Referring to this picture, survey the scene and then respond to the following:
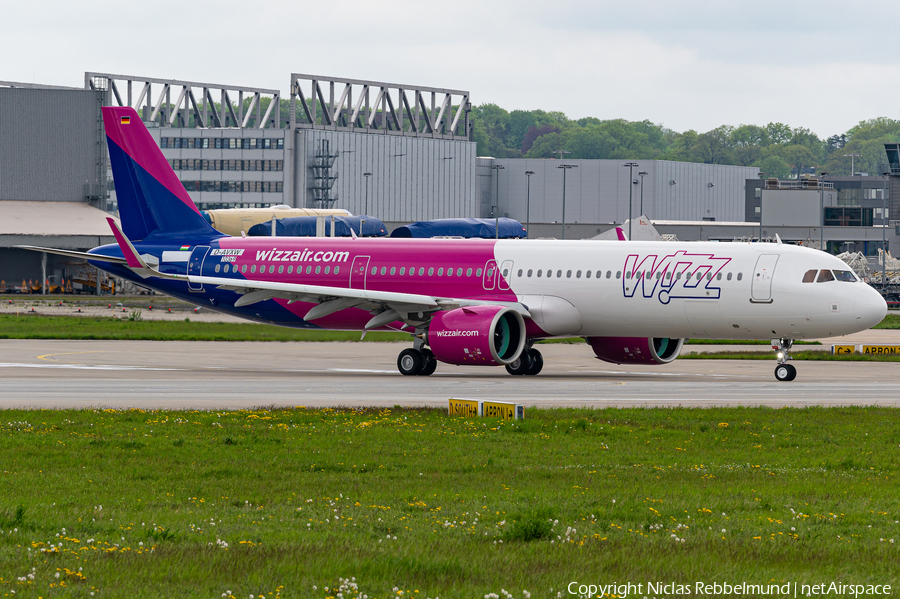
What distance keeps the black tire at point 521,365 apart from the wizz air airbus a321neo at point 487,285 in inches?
2.9

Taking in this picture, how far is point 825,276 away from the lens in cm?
3388

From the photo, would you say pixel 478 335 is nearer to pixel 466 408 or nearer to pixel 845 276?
pixel 466 408

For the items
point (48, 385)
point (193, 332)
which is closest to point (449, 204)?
point (193, 332)

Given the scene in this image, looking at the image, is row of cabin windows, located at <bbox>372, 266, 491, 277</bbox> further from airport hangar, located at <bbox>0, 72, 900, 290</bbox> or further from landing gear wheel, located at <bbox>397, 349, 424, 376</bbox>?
airport hangar, located at <bbox>0, 72, 900, 290</bbox>

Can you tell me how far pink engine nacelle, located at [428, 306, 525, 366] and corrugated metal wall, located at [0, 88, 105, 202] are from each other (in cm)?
7129

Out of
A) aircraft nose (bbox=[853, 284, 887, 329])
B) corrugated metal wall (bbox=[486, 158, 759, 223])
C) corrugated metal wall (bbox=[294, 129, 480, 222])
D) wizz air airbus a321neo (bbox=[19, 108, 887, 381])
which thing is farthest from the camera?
corrugated metal wall (bbox=[486, 158, 759, 223])

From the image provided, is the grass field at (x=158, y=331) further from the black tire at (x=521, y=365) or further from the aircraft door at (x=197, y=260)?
the black tire at (x=521, y=365)

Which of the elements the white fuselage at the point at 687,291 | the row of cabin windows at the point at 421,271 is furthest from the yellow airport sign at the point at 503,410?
the row of cabin windows at the point at 421,271

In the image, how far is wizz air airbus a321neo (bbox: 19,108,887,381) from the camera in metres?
34.1

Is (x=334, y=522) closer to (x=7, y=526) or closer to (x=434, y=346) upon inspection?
(x=7, y=526)

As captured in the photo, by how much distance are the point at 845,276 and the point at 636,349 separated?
6819 millimetres

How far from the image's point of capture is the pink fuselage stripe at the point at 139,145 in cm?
4281

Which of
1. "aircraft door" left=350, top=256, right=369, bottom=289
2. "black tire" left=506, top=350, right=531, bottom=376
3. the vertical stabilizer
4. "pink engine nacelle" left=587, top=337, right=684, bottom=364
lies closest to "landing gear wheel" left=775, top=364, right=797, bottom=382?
"pink engine nacelle" left=587, top=337, right=684, bottom=364

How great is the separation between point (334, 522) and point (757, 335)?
24.4 m
